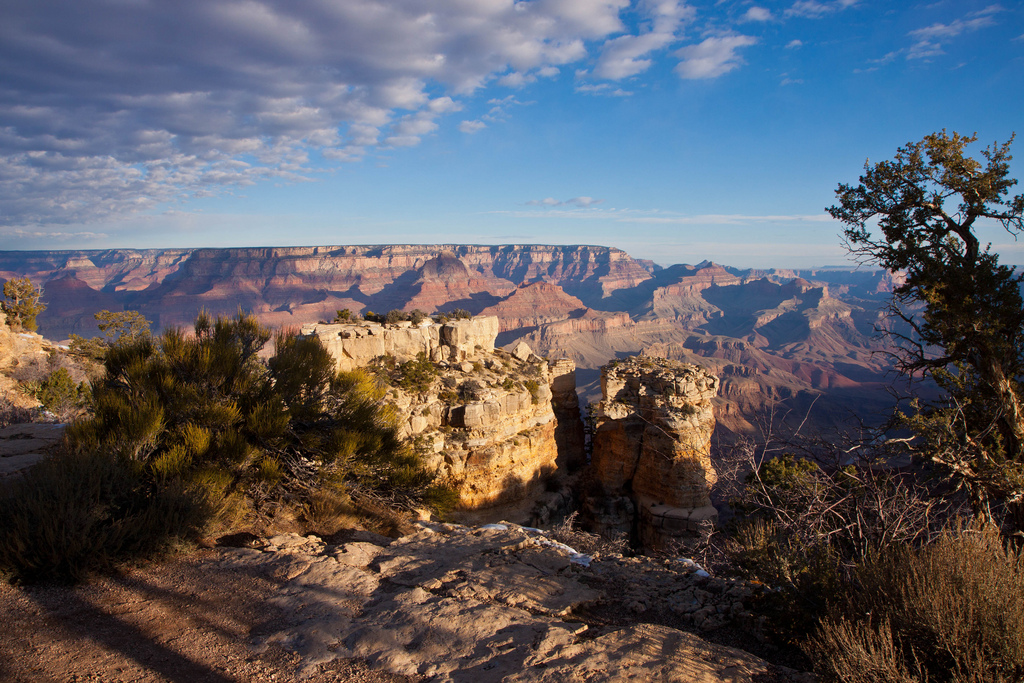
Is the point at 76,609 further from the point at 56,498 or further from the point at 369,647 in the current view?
the point at 369,647

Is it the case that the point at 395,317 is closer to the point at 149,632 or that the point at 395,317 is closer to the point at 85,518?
the point at 85,518

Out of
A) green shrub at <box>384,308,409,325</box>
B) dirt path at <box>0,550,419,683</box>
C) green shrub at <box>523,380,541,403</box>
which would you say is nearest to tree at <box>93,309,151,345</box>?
green shrub at <box>384,308,409,325</box>

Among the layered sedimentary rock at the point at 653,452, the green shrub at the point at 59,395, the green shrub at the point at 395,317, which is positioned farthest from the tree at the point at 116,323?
the layered sedimentary rock at the point at 653,452

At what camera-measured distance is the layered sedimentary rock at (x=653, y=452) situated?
17.5m

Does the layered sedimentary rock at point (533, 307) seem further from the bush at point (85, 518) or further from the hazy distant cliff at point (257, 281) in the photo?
the bush at point (85, 518)

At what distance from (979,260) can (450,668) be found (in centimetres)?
1004

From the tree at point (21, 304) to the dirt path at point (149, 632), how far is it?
99.4 feet

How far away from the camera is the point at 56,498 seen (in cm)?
504

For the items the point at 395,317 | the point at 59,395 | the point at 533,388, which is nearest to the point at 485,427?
the point at 533,388

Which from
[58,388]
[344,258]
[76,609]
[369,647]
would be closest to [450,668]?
[369,647]

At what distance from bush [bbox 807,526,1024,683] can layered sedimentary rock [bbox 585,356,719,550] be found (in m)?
13.3

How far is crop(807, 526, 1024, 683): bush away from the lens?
2824mm

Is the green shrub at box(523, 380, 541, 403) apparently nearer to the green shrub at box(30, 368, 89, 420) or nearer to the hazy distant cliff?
the green shrub at box(30, 368, 89, 420)

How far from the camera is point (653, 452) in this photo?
60.3 ft
